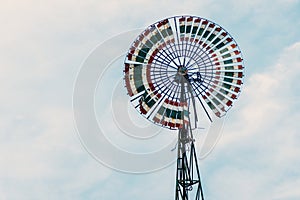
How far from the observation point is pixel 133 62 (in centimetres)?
3838

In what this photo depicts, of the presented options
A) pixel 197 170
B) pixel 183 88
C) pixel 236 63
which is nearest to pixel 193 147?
pixel 197 170

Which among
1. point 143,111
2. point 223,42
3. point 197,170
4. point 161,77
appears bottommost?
point 197,170

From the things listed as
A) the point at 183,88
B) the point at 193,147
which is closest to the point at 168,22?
the point at 183,88

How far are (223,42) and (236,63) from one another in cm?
169

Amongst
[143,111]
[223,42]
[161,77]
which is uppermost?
[223,42]

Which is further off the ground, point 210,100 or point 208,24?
point 208,24

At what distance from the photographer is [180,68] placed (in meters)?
38.6

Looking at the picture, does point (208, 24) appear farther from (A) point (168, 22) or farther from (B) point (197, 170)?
(B) point (197, 170)

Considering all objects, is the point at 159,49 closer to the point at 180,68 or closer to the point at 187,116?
the point at 180,68

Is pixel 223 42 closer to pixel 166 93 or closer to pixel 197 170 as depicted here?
pixel 166 93

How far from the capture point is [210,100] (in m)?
38.7

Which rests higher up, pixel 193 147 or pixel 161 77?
pixel 161 77

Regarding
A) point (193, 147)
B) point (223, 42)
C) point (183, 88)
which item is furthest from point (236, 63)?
point (193, 147)

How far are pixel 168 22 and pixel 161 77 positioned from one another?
12.2 ft
